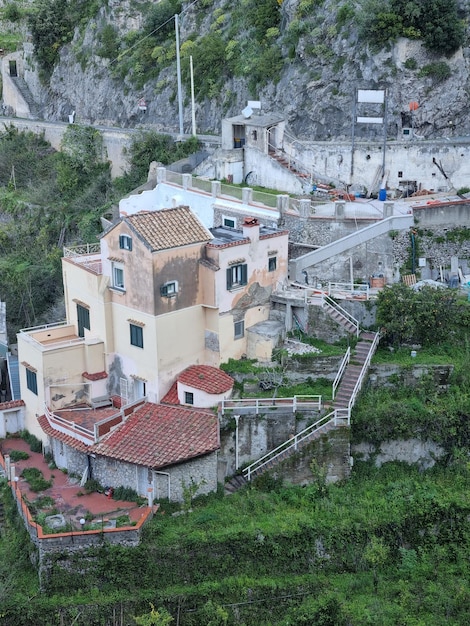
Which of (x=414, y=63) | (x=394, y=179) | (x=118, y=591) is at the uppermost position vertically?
(x=414, y=63)

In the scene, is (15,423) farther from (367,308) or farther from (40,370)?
(367,308)

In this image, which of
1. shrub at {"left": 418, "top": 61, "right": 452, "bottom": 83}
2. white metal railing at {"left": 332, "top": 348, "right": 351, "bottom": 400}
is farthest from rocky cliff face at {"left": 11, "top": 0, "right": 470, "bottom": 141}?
white metal railing at {"left": 332, "top": 348, "right": 351, "bottom": 400}

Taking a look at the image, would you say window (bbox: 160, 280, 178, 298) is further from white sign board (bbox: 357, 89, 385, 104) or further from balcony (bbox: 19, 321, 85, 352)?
white sign board (bbox: 357, 89, 385, 104)

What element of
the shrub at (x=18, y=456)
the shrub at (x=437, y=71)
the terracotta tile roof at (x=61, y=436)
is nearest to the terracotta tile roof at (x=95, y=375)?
the terracotta tile roof at (x=61, y=436)

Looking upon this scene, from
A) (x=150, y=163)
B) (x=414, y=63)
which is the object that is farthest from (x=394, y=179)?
(x=150, y=163)

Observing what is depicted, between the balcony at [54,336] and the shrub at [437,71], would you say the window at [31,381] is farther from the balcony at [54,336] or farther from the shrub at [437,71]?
the shrub at [437,71]

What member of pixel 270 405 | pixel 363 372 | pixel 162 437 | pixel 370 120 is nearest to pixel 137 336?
pixel 162 437
